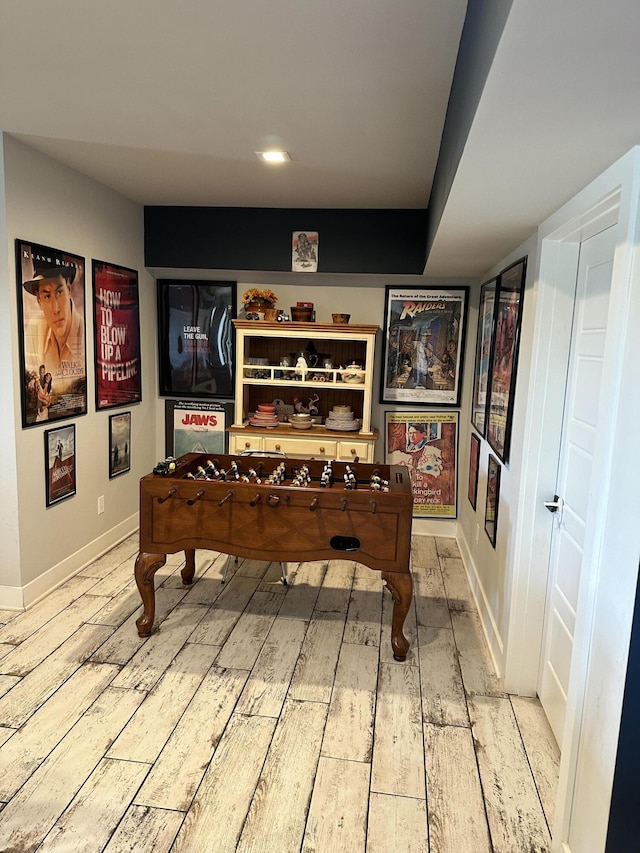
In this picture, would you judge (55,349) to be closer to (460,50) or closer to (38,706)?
(38,706)

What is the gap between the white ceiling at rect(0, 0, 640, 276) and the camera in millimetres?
1146

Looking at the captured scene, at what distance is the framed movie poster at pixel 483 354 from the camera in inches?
148

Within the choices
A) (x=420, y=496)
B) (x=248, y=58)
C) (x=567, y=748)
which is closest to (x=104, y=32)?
(x=248, y=58)

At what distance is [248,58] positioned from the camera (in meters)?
2.01

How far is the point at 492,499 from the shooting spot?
3.39m

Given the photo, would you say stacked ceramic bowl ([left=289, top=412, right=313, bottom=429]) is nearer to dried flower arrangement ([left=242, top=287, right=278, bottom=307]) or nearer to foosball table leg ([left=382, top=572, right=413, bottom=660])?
dried flower arrangement ([left=242, top=287, right=278, bottom=307])

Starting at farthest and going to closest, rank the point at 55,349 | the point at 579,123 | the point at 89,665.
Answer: the point at 55,349 → the point at 89,665 → the point at 579,123

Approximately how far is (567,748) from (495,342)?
235 centimetres

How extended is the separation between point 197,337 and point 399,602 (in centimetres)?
301

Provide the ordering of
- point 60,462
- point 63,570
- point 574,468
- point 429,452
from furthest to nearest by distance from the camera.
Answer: point 429,452, point 63,570, point 60,462, point 574,468

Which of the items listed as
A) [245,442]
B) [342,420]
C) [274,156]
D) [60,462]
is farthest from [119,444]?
[274,156]

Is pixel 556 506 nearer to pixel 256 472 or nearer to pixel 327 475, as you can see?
pixel 327 475

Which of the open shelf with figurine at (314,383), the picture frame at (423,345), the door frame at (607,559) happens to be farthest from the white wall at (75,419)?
the door frame at (607,559)

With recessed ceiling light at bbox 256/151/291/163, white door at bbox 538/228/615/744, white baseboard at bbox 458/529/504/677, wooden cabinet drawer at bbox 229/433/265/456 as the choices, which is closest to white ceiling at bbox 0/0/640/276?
recessed ceiling light at bbox 256/151/291/163
